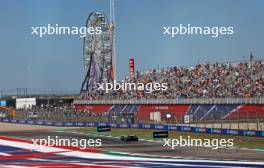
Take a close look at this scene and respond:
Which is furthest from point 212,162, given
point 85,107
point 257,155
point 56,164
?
point 85,107

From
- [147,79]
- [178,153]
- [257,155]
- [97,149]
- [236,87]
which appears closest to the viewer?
[257,155]

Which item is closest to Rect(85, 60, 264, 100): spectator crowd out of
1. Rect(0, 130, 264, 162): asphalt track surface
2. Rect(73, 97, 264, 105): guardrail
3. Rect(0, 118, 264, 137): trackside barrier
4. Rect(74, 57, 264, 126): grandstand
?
Rect(74, 57, 264, 126): grandstand

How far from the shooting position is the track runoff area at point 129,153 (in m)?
26.0

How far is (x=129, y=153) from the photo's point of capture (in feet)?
101

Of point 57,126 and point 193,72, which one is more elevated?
point 193,72

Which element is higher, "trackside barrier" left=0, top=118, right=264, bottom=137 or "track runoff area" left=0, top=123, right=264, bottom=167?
"trackside barrier" left=0, top=118, right=264, bottom=137

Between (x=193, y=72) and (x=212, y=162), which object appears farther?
(x=193, y=72)

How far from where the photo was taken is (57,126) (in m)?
58.5

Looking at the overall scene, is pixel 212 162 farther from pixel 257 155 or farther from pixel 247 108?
pixel 247 108

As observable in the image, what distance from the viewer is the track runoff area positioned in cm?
2598

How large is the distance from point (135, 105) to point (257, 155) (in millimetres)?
33865

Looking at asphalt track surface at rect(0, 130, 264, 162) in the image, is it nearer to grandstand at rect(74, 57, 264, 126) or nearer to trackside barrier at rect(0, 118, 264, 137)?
trackside barrier at rect(0, 118, 264, 137)


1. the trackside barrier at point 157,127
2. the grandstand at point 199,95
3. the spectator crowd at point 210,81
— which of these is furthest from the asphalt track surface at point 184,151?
the spectator crowd at point 210,81

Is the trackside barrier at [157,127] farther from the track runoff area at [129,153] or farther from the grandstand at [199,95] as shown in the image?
the grandstand at [199,95]
